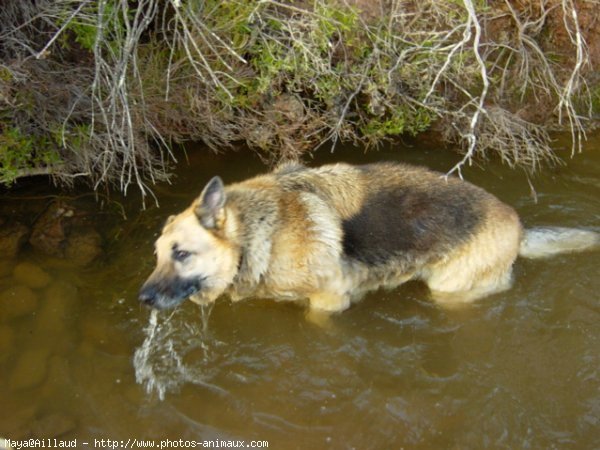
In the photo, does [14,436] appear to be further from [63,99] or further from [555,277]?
[555,277]

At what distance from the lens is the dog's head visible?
3865 millimetres

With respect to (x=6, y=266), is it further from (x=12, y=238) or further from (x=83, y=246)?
(x=83, y=246)

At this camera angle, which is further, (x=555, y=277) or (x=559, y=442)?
(x=555, y=277)

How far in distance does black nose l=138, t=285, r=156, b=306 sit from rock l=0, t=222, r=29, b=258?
2.37 m

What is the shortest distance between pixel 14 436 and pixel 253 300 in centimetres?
228

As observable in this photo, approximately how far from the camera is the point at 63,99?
16.9ft

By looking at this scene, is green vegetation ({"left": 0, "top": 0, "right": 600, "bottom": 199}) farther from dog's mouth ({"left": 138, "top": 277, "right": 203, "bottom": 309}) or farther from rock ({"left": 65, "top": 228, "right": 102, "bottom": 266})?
dog's mouth ({"left": 138, "top": 277, "right": 203, "bottom": 309})

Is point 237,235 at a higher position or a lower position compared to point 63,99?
lower

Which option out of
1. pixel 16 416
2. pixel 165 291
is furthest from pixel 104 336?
pixel 165 291

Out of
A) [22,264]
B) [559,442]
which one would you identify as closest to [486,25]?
[559,442]

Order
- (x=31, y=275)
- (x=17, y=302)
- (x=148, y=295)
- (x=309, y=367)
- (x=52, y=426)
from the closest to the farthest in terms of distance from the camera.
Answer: (x=148, y=295) → (x=52, y=426) → (x=309, y=367) → (x=17, y=302) → (x=31, y=275)

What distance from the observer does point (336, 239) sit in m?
4.27

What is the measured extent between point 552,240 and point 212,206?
3425mm

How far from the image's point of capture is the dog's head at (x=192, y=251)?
152 inches
